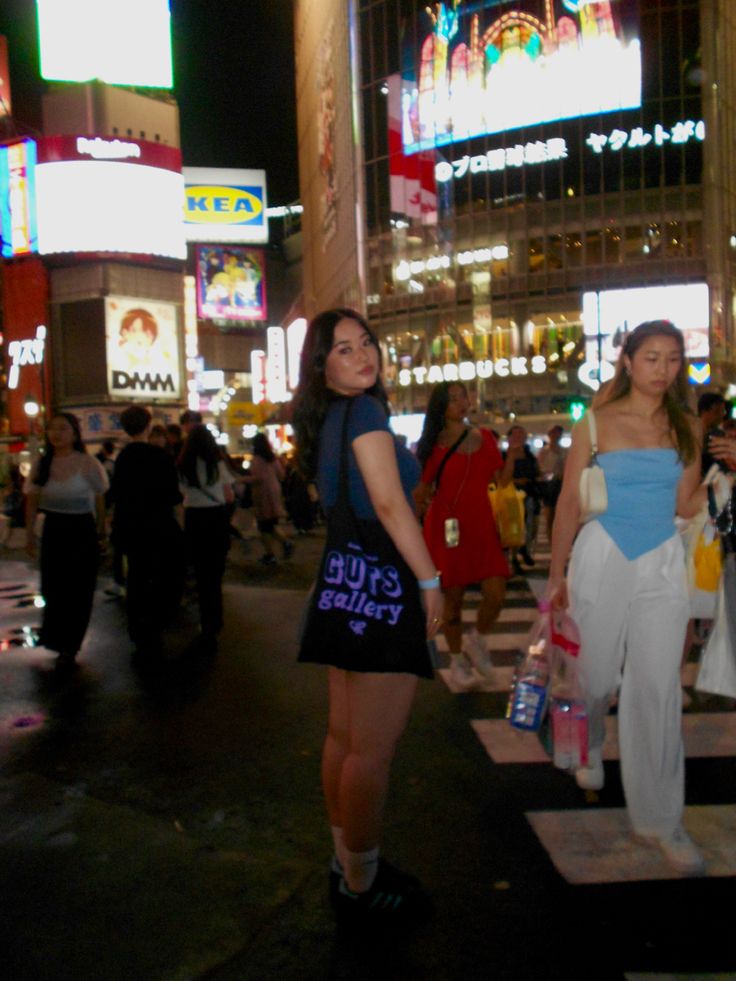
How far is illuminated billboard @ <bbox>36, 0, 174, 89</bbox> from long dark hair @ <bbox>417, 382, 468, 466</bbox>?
4653 centimetres

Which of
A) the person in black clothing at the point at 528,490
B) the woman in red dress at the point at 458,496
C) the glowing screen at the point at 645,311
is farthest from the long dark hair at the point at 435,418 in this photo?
the glowing screen at the point at 645,311

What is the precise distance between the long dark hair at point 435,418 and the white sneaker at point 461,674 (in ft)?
4.62

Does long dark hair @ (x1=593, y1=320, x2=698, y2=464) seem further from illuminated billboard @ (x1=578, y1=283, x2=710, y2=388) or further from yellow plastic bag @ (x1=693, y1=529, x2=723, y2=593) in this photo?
illuminated billboard @ (x1=578, y1=283, x2=710, y2=388)

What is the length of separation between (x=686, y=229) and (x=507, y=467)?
4505 cm

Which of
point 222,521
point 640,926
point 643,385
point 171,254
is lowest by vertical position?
point 640,926

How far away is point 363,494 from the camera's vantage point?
2.97 metres

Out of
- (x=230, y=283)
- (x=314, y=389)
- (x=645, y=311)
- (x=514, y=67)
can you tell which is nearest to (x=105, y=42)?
(x=230, y=283)

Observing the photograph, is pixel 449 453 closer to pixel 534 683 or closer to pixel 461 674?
pixel 461 674

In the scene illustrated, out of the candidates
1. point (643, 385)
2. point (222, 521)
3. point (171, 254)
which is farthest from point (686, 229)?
point (643, 385)

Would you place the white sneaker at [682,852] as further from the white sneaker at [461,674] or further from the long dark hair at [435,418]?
the long dark hair at [435,418]

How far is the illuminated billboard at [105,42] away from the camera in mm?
46125

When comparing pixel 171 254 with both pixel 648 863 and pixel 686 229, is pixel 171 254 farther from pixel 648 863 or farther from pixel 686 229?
pixel 648 863

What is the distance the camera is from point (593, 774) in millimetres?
4180

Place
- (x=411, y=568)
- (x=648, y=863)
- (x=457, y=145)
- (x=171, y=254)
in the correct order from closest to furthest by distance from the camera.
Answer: (x=411, y=568), (x=648, y=863), (x=171, y=254), (x=457, y=145)
